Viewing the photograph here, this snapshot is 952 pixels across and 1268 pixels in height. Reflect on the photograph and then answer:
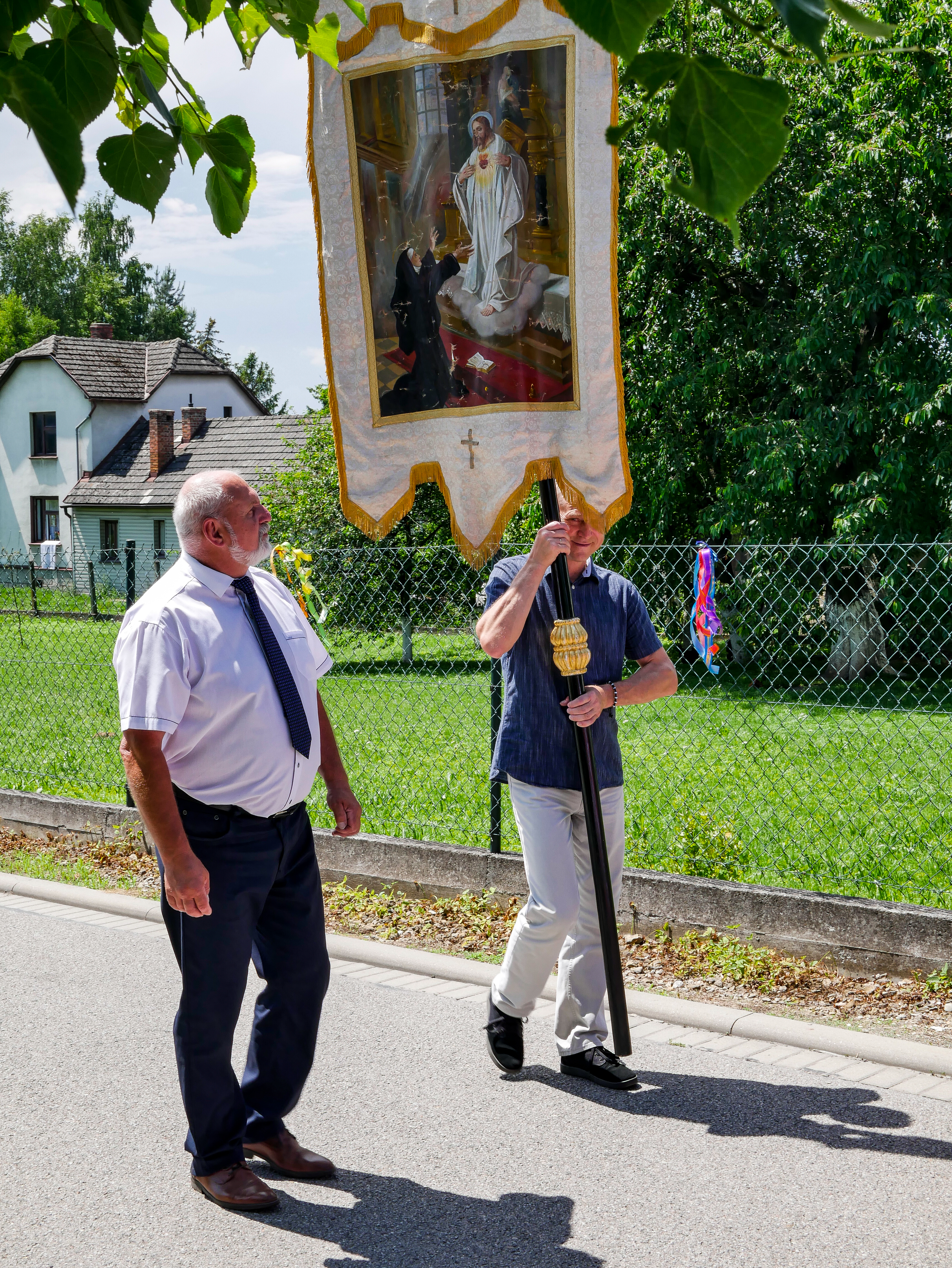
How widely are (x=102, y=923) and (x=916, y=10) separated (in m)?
15.4

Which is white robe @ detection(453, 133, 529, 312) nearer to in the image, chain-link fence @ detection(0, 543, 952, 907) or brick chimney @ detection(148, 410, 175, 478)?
chain-link fence @ detection(0, 543, 952, 907)

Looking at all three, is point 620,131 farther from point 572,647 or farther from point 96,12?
point 572,647

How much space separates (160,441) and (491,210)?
41.7 m

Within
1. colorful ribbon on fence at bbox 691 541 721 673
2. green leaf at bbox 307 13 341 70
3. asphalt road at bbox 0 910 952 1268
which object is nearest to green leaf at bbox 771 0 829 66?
green leaf at bbox 307 13 341 70

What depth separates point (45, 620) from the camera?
19.3 m

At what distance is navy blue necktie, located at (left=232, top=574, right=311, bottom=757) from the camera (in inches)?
148

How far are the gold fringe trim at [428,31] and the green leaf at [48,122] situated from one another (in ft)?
8.12

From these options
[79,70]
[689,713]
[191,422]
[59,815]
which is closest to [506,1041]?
[79,70]

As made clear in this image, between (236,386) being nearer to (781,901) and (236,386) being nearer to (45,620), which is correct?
(45,620)

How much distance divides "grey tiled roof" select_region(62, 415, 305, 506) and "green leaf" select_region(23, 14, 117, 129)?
39303 mm

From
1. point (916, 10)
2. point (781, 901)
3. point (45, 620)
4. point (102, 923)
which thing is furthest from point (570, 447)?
point (45, 620)

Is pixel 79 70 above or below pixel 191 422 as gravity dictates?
below

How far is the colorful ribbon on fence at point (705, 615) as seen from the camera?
11281mm

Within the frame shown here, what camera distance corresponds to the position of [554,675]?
4594 millimetres
